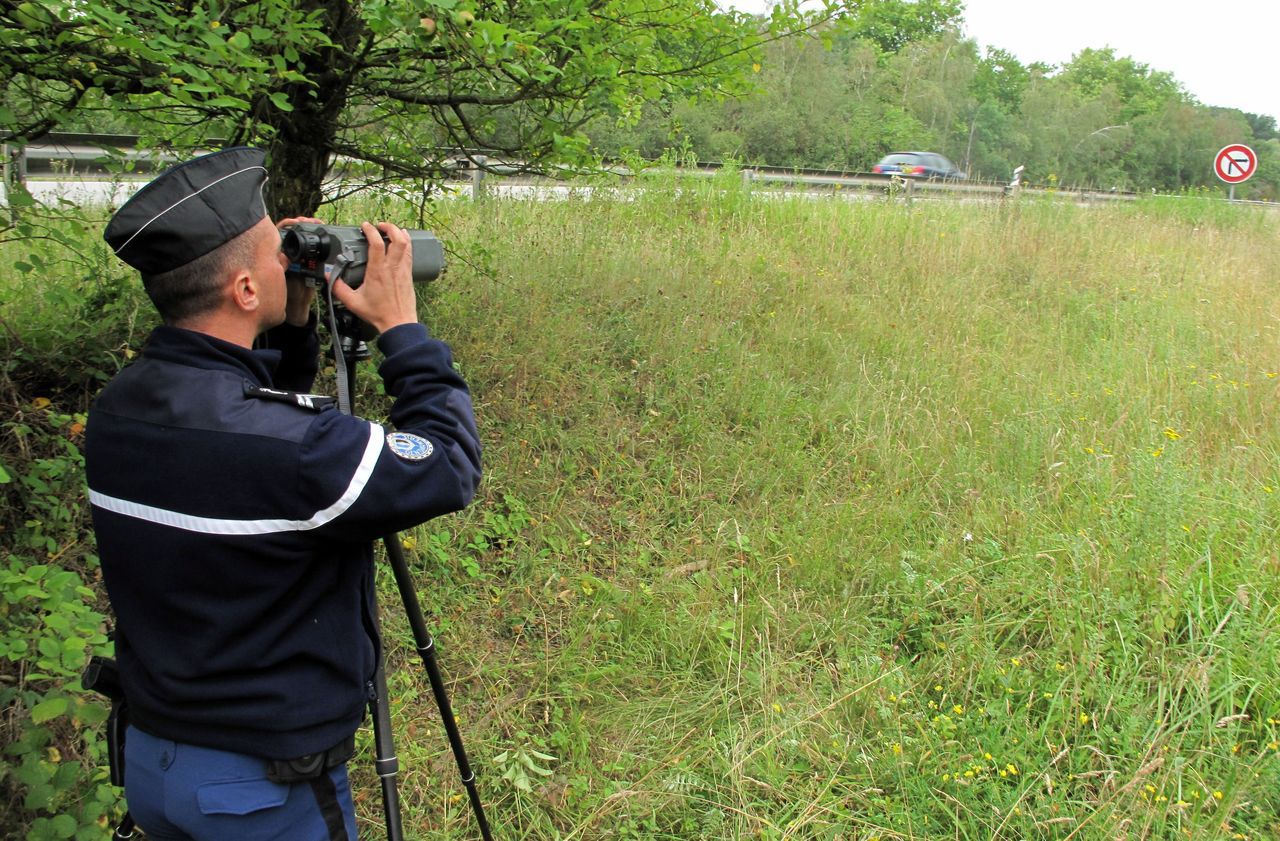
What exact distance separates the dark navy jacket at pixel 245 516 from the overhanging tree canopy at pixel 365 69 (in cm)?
174

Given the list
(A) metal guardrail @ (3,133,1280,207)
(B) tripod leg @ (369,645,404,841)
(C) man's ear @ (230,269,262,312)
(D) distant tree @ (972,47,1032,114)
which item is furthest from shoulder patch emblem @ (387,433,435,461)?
(D) distant tree @ (972,47,1032,114)

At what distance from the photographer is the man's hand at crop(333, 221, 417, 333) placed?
179 cm

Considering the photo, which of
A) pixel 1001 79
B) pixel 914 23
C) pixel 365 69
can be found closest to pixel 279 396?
pixel 365 69

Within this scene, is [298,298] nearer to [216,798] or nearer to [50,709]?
[216,798]

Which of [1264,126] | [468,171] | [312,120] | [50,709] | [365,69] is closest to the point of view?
[50,709]

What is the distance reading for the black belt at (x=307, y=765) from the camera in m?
1.66

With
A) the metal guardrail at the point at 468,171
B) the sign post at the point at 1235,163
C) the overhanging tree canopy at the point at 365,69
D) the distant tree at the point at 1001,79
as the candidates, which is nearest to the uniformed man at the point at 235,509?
the overhanging tree canopy at the point at 365,69

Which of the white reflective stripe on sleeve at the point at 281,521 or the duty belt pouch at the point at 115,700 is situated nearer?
the white reflective stripe on sleeve at the point at 281,521

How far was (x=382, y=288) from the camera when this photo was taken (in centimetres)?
180

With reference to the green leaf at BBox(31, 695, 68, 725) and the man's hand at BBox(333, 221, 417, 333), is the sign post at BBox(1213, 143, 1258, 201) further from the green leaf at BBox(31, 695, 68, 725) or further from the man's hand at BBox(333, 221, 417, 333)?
the green leaf at BBox(31, 695, 68, 725)

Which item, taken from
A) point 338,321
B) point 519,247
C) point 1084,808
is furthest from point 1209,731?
point 519,247

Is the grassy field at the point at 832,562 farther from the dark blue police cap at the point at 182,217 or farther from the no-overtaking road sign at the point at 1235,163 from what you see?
the no-overtaking road sign at the point at 1235,163

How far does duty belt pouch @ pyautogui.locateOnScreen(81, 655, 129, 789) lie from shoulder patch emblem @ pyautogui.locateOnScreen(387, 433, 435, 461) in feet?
2.53

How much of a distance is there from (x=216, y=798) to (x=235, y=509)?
1.76 ft
